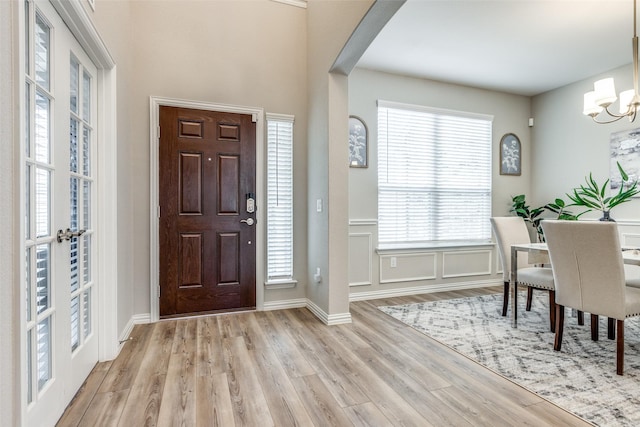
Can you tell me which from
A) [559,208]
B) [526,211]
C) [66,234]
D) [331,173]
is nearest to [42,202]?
[66,234]

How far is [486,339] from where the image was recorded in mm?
2617

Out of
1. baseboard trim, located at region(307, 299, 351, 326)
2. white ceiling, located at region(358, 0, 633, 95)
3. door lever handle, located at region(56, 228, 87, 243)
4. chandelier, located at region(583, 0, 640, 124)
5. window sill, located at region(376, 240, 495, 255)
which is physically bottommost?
baseboard trim, located at region(307, 299, 351, 326)

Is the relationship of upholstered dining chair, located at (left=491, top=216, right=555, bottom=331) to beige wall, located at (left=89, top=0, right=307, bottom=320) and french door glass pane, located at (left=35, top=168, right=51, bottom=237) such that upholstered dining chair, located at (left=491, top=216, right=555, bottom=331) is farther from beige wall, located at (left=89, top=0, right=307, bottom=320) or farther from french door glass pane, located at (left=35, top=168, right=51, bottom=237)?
french door glass pane, located at (left=35, top=168, right=51, bottom=237)

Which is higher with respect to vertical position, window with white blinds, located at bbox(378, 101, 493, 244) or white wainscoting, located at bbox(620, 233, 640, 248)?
window with white blinds, located at bbox(378, 101, 493, 244)

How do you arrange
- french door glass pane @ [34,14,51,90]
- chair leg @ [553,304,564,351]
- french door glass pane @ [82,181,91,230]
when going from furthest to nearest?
chair leg @ [553,304,564,351], french door glass pane @ [82,181,91,230], french door glass pane @ [34,14,51,90]

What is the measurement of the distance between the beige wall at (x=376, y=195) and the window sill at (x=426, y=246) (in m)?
0.04

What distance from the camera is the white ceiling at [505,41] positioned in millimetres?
2855

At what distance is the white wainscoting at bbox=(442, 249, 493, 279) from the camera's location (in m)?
4.35

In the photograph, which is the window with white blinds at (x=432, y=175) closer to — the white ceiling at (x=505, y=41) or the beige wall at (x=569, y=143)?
the white ceiling at (x=505, y=41)

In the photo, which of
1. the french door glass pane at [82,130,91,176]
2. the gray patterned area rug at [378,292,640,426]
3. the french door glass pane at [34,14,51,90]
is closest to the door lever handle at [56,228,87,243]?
the french door glass pane at [82,130,91,176]

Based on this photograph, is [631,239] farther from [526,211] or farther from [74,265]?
[74,265]

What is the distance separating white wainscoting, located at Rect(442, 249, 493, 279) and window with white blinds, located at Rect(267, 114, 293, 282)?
7.36 ft

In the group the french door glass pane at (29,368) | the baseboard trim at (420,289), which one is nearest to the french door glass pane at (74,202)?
the french door glass pane at (29,368)

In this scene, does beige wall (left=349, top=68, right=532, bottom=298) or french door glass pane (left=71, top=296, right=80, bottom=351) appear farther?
beige wall (left=349, top=68, right=532, bottom=298)
